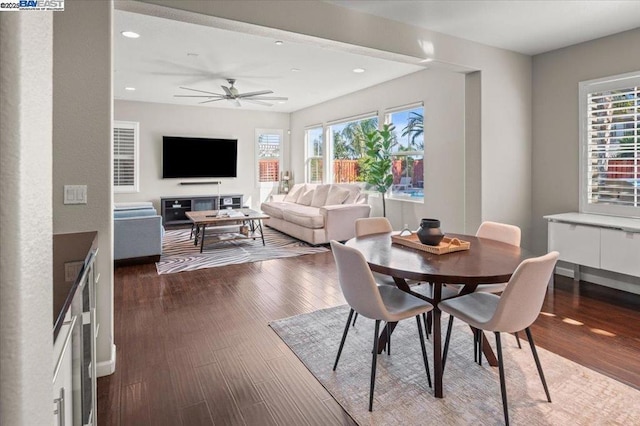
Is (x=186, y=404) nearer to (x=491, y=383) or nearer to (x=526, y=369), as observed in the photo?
(x=491, y=383)

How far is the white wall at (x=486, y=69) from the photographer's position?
3150 millimetres

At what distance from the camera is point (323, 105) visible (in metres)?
8.23

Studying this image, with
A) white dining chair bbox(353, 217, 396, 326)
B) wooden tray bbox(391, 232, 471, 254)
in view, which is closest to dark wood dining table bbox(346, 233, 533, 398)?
wooden tray bbox(391, 232, 471, 254)

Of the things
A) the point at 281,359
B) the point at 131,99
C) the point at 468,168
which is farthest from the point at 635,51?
the point at 131,99

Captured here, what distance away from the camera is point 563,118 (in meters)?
4.47

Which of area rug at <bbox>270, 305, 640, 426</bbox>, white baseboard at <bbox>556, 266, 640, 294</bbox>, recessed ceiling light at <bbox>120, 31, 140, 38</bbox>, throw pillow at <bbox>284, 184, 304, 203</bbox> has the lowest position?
area rug at <bbox>270, 305, 640, 426</bbox>

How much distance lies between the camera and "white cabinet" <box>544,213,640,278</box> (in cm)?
353

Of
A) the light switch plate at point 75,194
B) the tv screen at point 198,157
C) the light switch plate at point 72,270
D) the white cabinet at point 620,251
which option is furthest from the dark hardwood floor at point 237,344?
the tv screen at point 198,157

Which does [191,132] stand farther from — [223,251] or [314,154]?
[223,251]

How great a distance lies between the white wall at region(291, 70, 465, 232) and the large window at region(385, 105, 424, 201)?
0.16 m

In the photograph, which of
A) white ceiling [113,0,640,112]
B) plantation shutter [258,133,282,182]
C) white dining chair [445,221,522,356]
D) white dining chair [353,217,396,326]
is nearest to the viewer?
white dining chair [445,221,522,356]

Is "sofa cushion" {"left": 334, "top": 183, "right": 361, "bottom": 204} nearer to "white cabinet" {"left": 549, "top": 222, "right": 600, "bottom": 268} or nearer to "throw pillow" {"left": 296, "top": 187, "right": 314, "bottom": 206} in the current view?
"throw pillow" {"left": 296, "top": 187, "right": 314, "bottom": 206}

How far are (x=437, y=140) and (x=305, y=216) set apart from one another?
7.80 feet

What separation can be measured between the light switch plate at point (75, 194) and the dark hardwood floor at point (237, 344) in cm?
110
